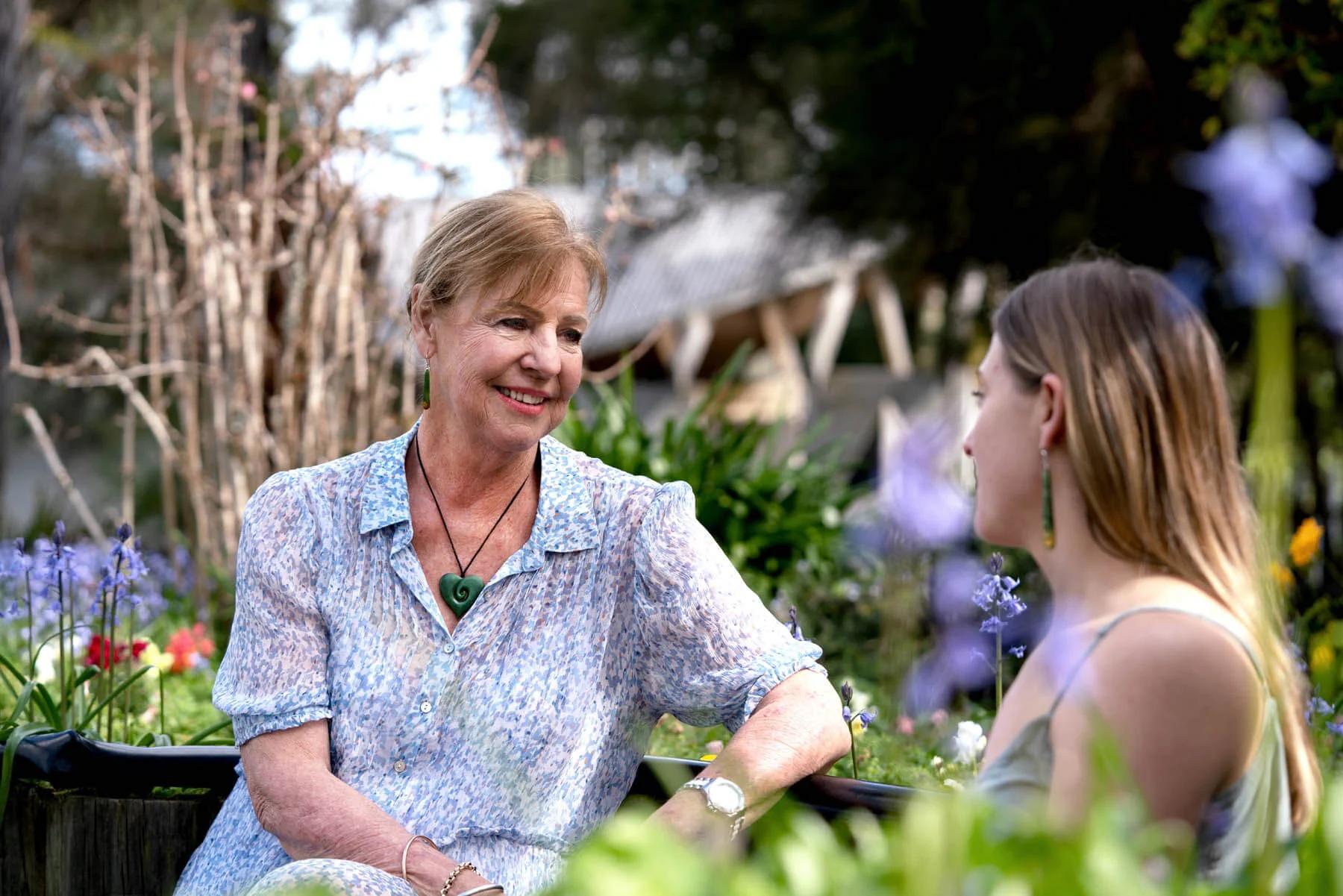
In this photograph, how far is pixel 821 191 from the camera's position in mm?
9781

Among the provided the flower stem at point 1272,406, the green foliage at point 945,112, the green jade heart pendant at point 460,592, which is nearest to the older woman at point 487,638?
the green jade heart pendant at point 460,592

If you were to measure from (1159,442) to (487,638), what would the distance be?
1.23 metres

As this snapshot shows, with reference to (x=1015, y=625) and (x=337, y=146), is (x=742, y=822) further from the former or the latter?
(x=337, y=146)

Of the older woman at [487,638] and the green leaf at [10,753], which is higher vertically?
the older woman at [487,638]

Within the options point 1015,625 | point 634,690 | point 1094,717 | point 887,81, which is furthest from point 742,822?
point 887,81

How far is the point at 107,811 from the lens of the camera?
248cm

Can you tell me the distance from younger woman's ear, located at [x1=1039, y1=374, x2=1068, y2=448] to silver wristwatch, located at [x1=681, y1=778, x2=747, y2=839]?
833 mm

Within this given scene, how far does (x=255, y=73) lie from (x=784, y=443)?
13.7ft

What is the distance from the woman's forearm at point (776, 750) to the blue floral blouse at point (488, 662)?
0.14ft

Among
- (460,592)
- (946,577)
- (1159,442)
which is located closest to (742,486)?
(946,577)

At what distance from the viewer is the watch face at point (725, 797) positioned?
6.83 feet

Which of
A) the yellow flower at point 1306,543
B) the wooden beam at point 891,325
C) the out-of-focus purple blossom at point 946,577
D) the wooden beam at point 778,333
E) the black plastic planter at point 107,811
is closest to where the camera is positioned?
the black plastic planter at point 107,811

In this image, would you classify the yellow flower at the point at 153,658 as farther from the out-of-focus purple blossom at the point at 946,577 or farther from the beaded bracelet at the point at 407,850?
the out-of-focus purple blossom at the point at 946,577

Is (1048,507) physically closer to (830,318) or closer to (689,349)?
(689,349)
